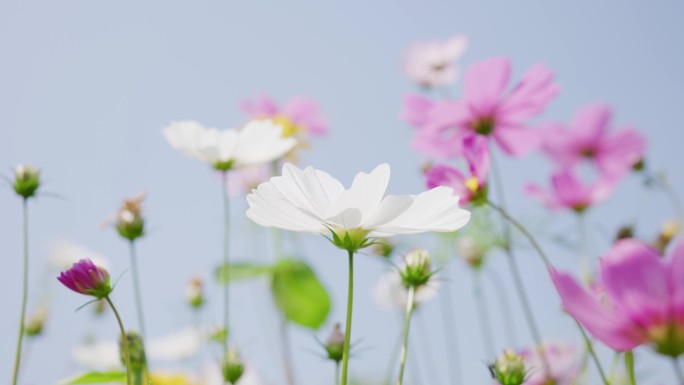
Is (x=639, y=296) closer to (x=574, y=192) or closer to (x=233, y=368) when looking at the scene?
(x=233, y=368)

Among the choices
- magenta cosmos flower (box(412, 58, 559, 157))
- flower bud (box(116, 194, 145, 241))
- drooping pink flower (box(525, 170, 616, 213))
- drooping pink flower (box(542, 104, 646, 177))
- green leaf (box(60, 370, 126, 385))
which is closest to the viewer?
green leaf (box(60, 370, 126, 385))

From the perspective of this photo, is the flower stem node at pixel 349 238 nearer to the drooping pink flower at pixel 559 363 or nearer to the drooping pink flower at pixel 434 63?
the drooping pink flower at pixel 559 363

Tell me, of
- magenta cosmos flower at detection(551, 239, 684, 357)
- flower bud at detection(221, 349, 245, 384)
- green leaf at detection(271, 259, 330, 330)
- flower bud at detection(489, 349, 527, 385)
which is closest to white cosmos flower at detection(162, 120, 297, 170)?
flower bud at detection(221, 349, 245, 384)

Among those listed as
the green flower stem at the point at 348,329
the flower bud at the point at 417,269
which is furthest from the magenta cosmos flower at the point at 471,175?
the green flower stem at the point at 348,329

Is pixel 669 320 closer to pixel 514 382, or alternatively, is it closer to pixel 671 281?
pixel 671 281

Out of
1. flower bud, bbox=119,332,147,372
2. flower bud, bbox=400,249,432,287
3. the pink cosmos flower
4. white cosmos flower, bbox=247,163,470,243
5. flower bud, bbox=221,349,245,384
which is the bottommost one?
flower bud, bbox=221,349,245,384

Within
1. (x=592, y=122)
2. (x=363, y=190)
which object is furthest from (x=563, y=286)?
(x=592, y=122)

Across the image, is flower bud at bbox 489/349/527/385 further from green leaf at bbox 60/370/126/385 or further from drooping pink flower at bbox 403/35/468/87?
drooping pink flower at bbox 403/35/468/87
